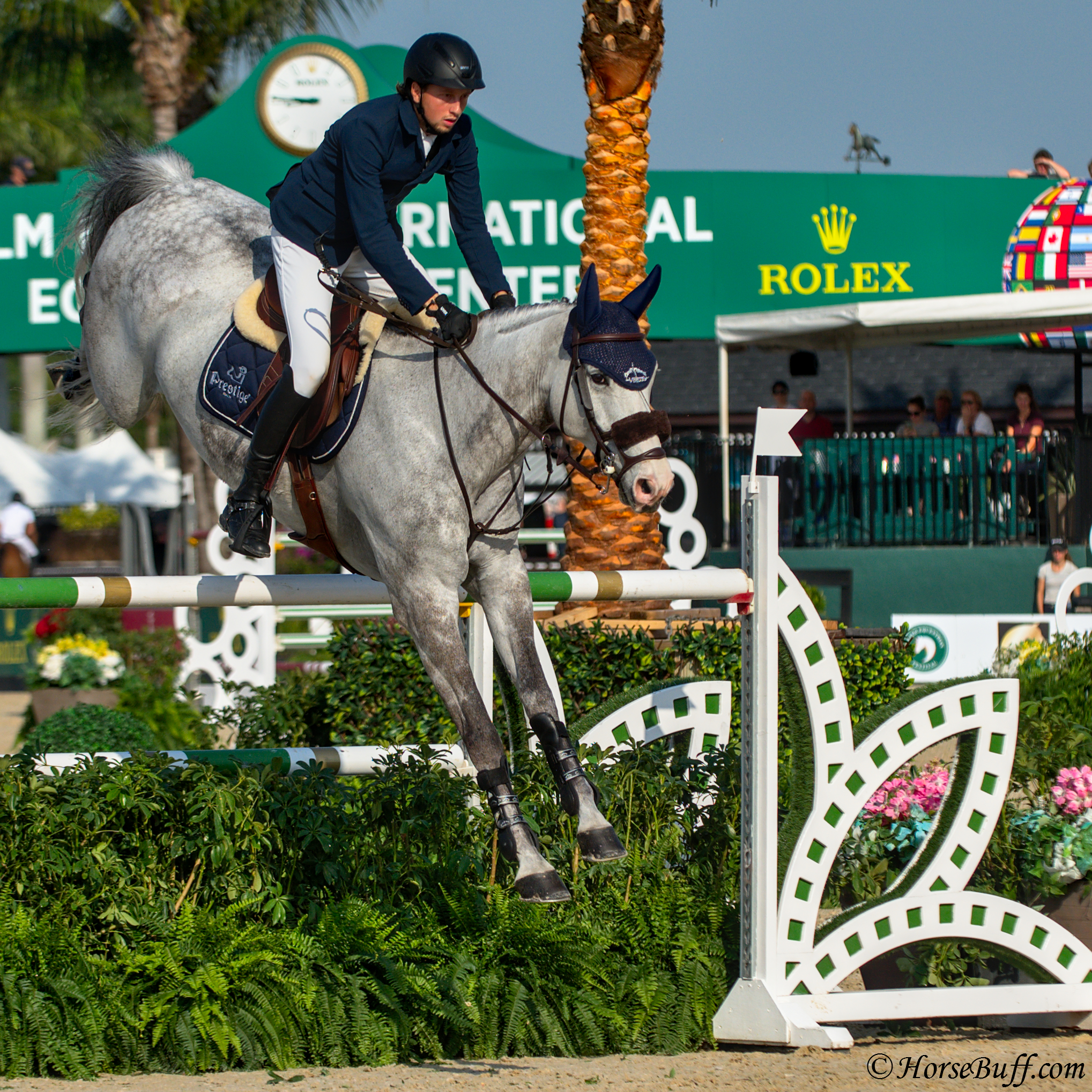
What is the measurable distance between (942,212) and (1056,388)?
316 inches

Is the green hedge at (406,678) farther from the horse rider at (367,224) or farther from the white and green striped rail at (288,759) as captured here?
the horse rider at (367,224)

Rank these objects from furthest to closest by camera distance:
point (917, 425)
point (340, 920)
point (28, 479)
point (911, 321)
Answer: point (28, 479)
point (917, 425)
point (911, 321)
point (340, 920)

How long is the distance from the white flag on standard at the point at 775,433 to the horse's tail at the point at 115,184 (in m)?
2.39

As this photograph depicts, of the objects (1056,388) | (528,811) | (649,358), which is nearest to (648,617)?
(528,811)

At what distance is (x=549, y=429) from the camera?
149 inches

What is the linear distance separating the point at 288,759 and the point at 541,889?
1.14 metres

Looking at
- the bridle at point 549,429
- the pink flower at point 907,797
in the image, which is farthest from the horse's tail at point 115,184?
the pink flower at point 907,797

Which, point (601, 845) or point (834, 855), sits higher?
point (601, 845)

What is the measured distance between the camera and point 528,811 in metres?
4.31

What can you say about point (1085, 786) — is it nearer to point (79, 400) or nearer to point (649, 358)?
point (649, 358)

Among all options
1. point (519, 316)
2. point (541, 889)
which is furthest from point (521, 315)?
point (541, 889)

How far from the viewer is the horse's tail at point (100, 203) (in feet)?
15.9

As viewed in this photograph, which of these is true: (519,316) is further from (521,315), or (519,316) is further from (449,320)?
(449,320)

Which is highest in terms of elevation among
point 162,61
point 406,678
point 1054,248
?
point 162,61
